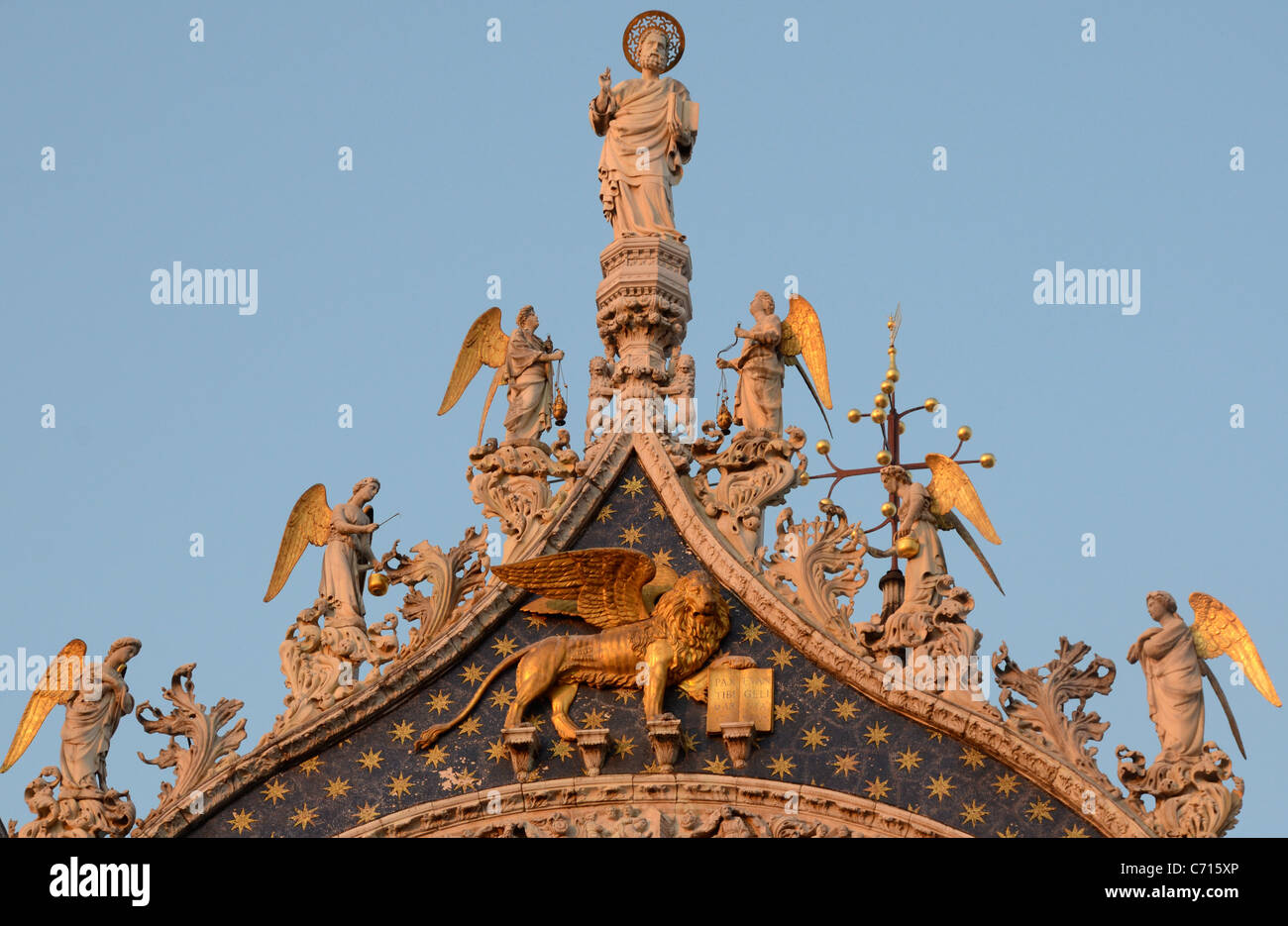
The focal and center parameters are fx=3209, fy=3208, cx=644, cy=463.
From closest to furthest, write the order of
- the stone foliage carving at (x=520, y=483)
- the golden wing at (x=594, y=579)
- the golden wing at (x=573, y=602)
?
1. the golden wing at (x=594, y=579)
2. the golden wing at (x=573, y=602)
3. the stone foliage carving at (x=520, y=483)

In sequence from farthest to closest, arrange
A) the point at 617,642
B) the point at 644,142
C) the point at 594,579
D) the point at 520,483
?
the point at 644,142 → the point at 520,483 → the point at 594,579 → the point at 617,642

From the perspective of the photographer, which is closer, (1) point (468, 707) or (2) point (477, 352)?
(1) point (468, 707)

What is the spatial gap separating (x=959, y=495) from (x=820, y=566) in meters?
1.73

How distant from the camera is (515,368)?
113 ft

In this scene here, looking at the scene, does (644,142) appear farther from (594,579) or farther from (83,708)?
(83,708)

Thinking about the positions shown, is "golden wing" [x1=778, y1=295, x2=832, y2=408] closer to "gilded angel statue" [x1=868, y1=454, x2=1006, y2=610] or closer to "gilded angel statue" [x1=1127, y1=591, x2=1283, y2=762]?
"gilded angel statue" [x1=868, y1=454, x2=1006, y2=610]

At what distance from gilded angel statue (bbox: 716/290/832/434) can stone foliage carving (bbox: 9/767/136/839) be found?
7.63m

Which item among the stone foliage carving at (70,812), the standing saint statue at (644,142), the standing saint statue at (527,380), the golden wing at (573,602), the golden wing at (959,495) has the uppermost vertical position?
the standing saint statue at (644,142)

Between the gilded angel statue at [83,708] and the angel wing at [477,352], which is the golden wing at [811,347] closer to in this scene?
the angel wing at [477,352]

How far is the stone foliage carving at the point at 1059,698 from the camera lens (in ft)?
102

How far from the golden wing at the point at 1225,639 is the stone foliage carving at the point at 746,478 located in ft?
14.7

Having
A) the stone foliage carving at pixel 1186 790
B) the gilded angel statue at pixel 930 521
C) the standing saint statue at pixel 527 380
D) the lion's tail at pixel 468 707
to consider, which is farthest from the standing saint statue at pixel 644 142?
the stone foliage carving at pixel 1186 790

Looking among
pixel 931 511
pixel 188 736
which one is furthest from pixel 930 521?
pixel 188 736
